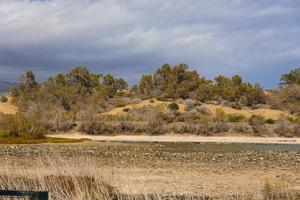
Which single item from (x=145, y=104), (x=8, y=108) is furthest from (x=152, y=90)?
(x=8, y=108)

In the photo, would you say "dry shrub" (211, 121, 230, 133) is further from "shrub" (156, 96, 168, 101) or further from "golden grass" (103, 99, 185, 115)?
"shrub" (156, 96, 168, 101)

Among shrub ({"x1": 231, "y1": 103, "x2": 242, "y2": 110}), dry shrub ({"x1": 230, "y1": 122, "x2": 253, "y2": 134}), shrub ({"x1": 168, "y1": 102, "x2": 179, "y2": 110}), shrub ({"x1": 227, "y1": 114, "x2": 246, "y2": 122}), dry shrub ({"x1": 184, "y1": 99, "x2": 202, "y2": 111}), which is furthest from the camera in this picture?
shrub ({"x1": 231, "y1": 103, "x2": 242, "y2": 110})

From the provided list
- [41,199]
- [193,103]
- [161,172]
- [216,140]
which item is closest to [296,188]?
[161,172]

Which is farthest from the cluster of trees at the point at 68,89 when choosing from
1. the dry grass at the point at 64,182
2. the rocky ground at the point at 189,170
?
the dry grass at the point at 64,182

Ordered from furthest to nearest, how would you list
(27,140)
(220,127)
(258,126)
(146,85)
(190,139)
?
1. (146,85)
2. (258,126)
3. (220,127)
4. (190,139)
5. (27,140)

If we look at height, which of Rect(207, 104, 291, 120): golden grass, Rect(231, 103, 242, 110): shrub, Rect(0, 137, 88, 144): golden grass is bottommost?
Rect(0, 137, 88, 144): golden grass

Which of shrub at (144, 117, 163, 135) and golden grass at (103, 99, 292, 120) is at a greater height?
golden grass at (103, 99, 292, 120)

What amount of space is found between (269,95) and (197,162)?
6677 centimetres

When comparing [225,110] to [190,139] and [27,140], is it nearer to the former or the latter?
[190,139]

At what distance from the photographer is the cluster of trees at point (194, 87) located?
95.5 m

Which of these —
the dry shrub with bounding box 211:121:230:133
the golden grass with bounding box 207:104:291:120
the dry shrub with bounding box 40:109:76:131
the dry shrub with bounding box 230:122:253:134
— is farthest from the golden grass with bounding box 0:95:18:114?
the dry shrub with bounding box 230:122:253:134

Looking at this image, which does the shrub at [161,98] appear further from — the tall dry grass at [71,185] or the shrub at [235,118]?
the tall dry grass at [71,185]

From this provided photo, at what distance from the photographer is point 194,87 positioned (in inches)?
3942

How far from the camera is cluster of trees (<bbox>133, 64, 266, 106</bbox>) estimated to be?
95.5 m
